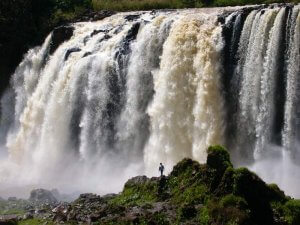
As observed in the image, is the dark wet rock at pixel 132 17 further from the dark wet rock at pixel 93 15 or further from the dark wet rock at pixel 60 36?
the dark wet rock at pixel 60 36

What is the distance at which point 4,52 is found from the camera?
4184 cm

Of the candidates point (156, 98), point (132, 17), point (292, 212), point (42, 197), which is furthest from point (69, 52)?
point (292, 212)

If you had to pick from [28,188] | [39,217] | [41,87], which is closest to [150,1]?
[41,87]

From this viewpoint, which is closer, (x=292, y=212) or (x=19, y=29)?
(x=292, y=212)

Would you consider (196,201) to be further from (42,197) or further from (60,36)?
(60,36)

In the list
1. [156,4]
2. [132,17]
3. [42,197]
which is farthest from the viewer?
[156,4]

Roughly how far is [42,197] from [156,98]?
26.3ft

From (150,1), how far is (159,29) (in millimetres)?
10961

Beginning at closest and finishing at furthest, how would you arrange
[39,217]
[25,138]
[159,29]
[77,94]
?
[39,217], [159,29], [77,94], [25,138]

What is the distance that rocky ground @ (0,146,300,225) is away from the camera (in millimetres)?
16234

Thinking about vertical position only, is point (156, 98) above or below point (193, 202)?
above

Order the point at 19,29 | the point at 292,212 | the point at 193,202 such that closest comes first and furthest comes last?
the point at 292,212, the point at 193,202, the point at 19,29

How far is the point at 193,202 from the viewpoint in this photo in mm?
17859

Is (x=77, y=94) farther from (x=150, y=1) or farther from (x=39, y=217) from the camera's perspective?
(x=39, y=217)
